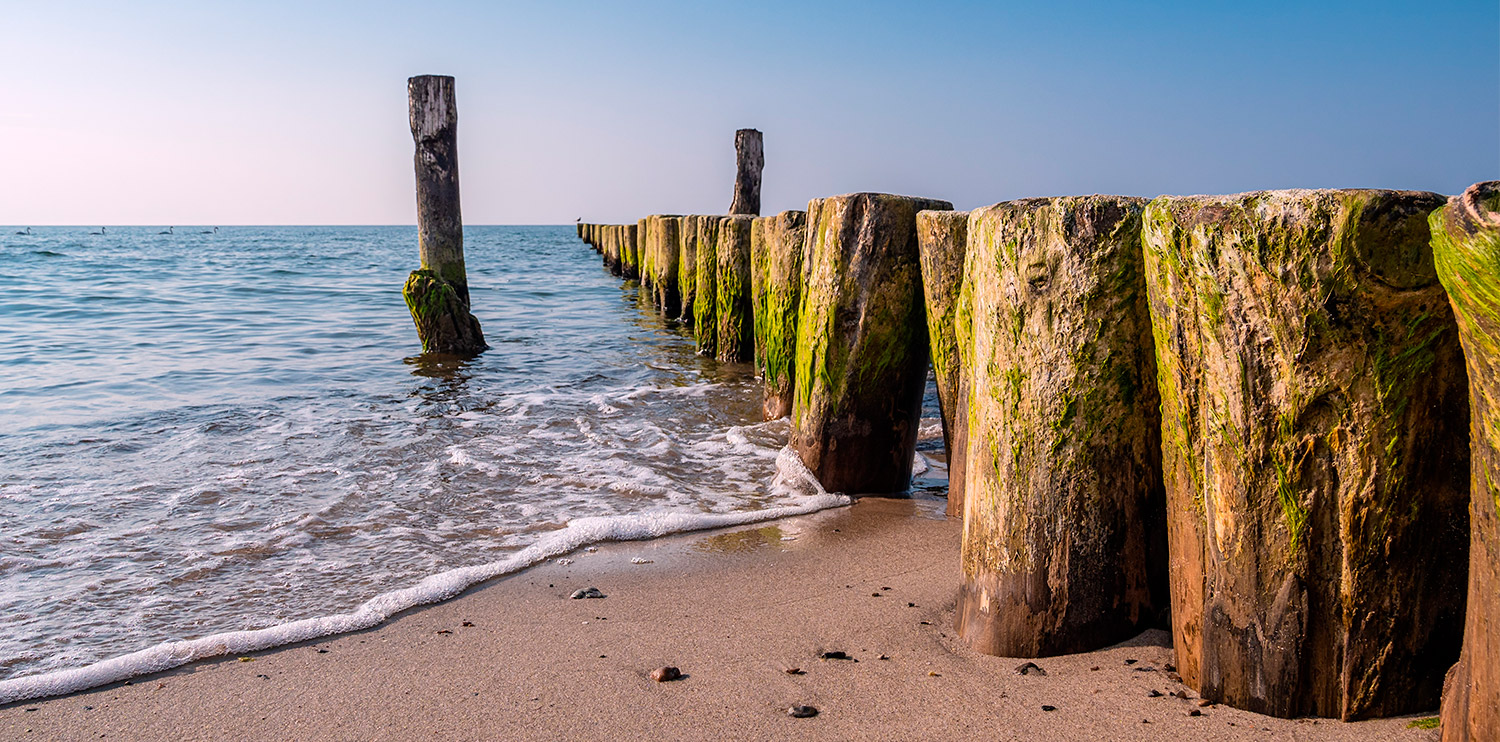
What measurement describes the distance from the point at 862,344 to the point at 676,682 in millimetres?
2248

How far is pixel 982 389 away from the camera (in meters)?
2.80

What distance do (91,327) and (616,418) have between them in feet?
32.1

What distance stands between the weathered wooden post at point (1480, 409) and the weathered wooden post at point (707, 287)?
8.45 metres

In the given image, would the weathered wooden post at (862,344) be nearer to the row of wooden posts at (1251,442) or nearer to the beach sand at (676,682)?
the beach sand at (676,682)

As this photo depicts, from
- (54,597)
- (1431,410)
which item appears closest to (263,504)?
(54,597)

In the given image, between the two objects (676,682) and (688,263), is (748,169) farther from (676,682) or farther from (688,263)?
(676,682)

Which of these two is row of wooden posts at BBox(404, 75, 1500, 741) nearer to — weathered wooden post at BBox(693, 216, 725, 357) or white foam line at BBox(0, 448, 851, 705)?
white foam line at BBox(0, 448, 851, 705)

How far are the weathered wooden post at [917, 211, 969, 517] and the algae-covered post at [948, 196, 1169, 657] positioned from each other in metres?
1.23

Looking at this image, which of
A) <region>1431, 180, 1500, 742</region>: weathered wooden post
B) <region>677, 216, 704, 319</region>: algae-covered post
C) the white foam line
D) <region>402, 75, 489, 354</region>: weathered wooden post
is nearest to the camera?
<region>1431, 180, 1500, 742</region>: weathered wooden post

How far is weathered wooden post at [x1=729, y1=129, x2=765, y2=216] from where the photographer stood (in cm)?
1379

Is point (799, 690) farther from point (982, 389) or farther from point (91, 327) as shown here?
point (91, 327)

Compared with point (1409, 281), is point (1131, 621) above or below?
below

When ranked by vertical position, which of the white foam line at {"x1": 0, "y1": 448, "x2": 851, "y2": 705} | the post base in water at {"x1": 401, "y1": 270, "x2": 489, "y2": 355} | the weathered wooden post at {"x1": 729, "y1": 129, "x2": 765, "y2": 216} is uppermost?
the weathered wooden post at {"x1": 729, "y1": 129, "x2": 765, "y2": 216}

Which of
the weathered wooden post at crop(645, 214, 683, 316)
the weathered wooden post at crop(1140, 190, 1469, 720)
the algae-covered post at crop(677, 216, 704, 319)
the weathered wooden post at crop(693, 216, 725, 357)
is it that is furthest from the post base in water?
the weathered wooden post at crop(1140, 190, 1469, 720)
